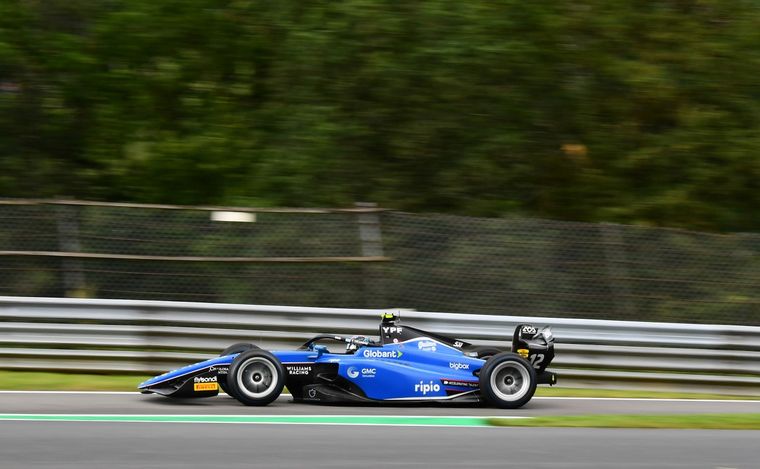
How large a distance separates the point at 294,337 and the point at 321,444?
3.81m

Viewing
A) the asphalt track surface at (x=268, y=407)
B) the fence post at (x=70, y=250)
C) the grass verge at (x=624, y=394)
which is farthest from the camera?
the fence post at (x=70, y=250)

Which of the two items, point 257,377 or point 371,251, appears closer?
point 257,377

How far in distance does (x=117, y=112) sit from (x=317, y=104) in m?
2.76

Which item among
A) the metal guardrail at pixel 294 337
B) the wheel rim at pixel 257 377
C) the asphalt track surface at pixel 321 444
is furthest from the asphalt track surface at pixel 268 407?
the metal guardrail at pixel 294 337

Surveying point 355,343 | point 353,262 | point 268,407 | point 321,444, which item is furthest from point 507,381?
point 353,262

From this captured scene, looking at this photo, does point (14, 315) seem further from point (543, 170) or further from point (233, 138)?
point (543, 170)

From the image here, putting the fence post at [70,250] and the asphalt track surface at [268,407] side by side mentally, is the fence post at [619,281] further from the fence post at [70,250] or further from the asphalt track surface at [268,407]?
the fence post at [70,250]

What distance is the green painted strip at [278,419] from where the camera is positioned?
7891 millimetres

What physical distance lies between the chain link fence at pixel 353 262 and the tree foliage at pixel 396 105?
8.42 ft

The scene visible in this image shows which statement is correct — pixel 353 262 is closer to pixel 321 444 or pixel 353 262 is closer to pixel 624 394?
pixel 624 394

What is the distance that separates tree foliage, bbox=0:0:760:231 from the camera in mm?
13969

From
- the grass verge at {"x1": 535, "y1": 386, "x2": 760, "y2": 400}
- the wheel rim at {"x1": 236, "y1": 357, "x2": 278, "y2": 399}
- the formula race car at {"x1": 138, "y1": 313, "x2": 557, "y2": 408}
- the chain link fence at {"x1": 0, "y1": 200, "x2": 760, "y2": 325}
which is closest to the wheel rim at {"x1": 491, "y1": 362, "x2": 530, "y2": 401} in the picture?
the formula race car at {"x1": 138, "y1": 313, "x2": 557, "y2": 408}

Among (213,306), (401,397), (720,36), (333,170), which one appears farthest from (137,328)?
(720,36)

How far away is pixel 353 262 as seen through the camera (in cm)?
1123
